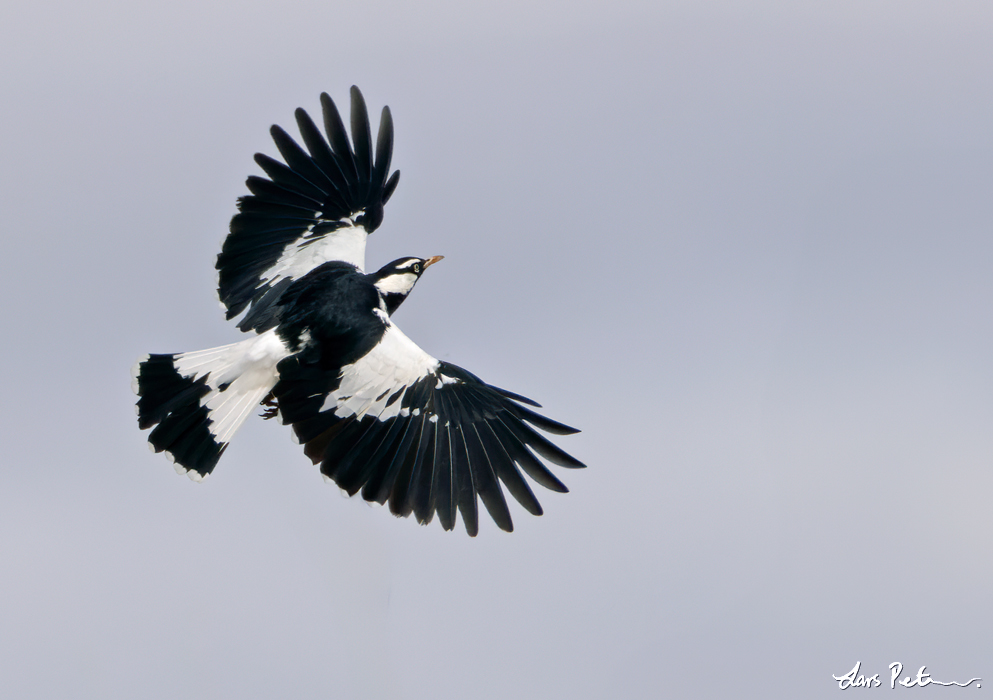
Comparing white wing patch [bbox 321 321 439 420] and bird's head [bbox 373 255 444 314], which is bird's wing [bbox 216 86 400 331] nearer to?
bird's head [bbox 373 255 444 314]

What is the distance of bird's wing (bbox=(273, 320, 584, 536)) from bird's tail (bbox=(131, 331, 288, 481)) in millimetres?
466

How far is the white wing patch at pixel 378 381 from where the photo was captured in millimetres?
11859

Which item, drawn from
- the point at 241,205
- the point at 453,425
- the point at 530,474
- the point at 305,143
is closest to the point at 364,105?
the point at 305,143

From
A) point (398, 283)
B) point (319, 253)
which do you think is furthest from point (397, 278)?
point (319, 253)

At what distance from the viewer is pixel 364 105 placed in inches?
534

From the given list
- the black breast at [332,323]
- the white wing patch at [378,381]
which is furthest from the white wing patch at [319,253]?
the white wing patch at [378,381]

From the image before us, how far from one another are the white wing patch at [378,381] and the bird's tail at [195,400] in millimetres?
937

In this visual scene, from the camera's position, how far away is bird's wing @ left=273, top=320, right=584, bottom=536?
11.1m

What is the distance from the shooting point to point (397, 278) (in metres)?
13.8

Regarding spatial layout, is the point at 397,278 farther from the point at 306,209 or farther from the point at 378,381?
the point at 378,381

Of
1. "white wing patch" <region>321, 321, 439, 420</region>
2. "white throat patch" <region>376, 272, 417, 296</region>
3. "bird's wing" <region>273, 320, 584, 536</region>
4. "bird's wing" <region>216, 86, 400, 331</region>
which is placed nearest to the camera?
"bird's wing" <region>273, 320, 584, 536</region>

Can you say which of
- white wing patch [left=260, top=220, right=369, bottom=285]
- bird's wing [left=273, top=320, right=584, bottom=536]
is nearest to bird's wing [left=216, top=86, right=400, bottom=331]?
white wing patch [left=260, top=220, right=369, bottom=285]

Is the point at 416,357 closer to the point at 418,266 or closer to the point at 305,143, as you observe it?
the point at 418,266

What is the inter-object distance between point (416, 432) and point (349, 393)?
0.85m
